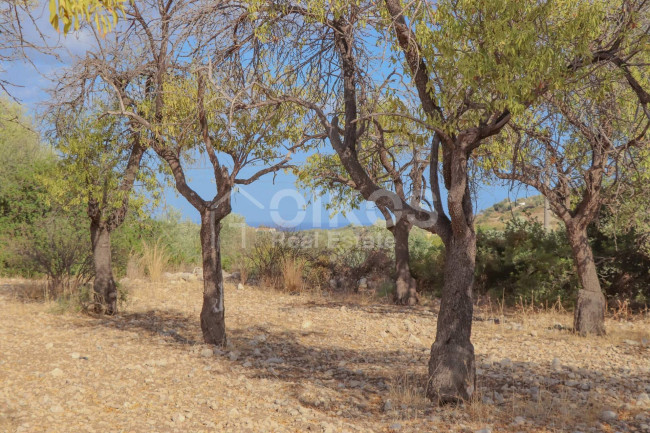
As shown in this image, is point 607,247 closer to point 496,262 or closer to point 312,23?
point 496,262

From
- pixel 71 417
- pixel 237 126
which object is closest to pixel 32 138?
pixel 237 126

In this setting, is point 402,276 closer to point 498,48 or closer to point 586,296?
point 586,296

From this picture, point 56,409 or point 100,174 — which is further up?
point 100,174

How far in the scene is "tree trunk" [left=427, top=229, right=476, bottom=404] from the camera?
537 centimetres

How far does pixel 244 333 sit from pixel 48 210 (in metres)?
8.12

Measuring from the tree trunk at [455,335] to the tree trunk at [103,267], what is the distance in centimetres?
601

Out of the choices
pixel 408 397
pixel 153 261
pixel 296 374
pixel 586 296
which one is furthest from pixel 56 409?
pixel 153 261

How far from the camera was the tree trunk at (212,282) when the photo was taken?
284 inches

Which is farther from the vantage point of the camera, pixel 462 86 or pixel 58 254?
pixel 58 254

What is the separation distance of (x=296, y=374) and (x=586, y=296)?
5.06 meters

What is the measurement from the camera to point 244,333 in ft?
28.4

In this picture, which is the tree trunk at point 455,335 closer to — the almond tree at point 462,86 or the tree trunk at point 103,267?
the almond tree at point 462,86

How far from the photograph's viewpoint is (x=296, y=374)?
6461 millimetres

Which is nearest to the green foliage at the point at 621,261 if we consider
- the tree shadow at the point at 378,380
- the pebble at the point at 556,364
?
the pebble at the point at 556,364
